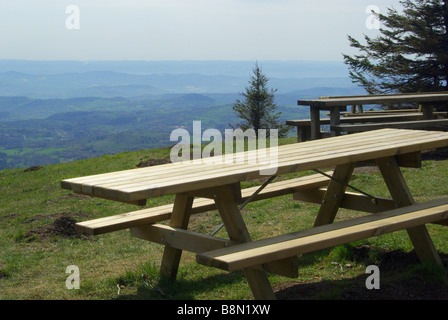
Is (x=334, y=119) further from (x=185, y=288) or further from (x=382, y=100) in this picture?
(x=185, y=288)

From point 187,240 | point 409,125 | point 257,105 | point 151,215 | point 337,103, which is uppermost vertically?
point 257,105

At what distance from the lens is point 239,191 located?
3.69m

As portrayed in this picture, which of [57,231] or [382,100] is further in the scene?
[382,100]

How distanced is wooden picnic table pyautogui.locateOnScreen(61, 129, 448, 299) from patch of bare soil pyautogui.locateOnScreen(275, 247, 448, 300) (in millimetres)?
432

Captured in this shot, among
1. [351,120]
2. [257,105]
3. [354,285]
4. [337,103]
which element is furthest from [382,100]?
[257,105]

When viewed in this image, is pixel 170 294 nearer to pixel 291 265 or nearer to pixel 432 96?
pixel 291 265

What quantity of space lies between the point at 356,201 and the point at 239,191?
1.93m

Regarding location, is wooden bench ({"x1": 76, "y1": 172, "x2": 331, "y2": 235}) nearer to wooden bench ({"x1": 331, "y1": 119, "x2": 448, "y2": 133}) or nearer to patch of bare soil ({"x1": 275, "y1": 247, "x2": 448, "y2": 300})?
patch of bare soil ({"x1": 275, "y1": 247, "x2": 448, "y2": 300})

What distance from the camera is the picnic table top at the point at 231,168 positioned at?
130 inches

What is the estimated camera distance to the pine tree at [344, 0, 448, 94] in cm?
1819

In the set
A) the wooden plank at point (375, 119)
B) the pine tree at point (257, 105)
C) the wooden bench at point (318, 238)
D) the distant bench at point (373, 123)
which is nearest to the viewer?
the wooden bench at point (318, 238)

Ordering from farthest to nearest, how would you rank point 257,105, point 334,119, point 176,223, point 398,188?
point 257,105, point 334,119, point 398,188, point 176,223

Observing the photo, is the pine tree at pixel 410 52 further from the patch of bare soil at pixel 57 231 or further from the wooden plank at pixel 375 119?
the patch of bare soil at pixel 57 231

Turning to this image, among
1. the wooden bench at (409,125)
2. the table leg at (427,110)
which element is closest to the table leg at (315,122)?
the wooden bench at (409,125)
